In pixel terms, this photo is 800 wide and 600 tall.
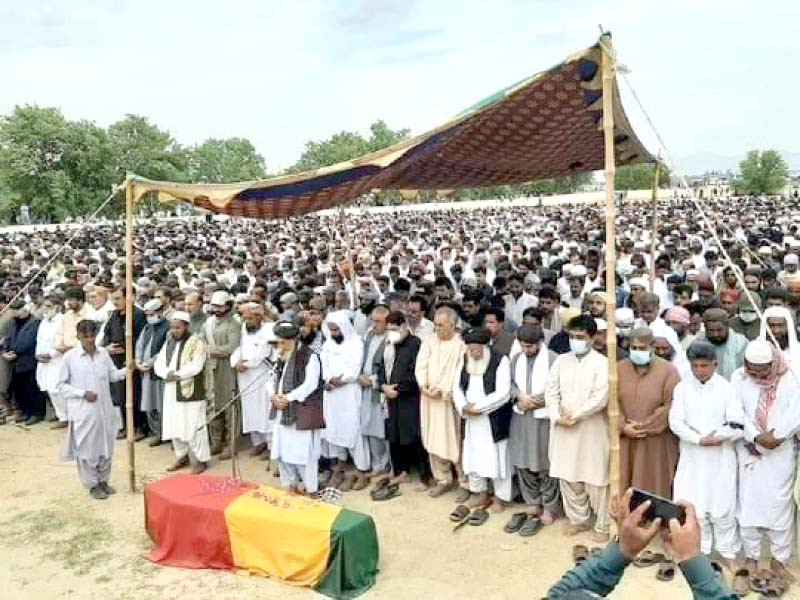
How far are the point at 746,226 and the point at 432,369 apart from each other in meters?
16.9

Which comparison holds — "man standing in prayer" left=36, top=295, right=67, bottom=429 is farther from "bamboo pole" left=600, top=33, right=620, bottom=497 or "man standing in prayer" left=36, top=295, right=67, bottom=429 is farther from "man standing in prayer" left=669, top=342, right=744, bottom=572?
"man standing in prayer" left=669, top=342, right=744, bottom=572

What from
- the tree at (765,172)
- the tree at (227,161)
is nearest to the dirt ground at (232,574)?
the tree at (765,172)

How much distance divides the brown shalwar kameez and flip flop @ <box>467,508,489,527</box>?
1146 mm

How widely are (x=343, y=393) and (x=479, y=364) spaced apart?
4.47 ft

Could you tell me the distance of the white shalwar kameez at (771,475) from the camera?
402 centimetres

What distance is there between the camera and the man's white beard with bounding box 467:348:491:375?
5.15m

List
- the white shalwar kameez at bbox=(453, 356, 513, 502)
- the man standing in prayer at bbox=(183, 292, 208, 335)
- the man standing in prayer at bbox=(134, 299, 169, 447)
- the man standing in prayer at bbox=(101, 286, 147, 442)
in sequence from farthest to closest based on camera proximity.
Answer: the man standing in prayer at bbox=(101, 286, 147, 442) → the man standing in prayer at bbox=(134, 299, 169, 447) → the man standing in prayer at bbox=(183, 292, 208, 335) → the white shalwar kameez at bbox=(453, 356, 513, 502)

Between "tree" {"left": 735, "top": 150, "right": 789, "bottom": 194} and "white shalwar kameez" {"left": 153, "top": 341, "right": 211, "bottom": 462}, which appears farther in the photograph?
"tree" {"left": 735, "top": 150, "right": 789, "bottom": 194}

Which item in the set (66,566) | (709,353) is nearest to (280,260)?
(66,566)

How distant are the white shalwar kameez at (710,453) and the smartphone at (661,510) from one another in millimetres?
2512

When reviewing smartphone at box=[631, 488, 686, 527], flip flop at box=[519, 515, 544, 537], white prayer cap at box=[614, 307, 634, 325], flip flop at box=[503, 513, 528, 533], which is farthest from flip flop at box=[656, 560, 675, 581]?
smartphone at box=[631, 488, 686, 527]

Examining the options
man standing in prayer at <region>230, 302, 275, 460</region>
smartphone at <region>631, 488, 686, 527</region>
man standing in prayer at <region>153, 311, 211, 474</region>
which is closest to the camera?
smartphone at <region>631, 488, 686, 527</region>

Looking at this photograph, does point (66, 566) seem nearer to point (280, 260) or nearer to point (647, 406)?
point (647, 406)

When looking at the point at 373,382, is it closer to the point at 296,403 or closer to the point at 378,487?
the point at 296,403
